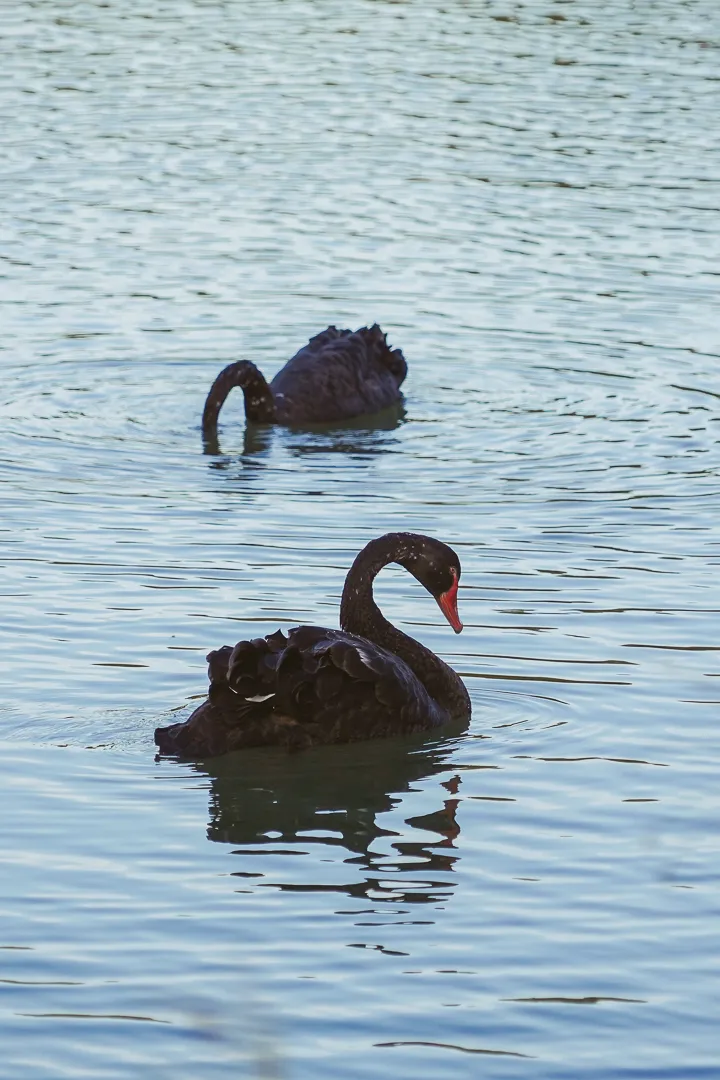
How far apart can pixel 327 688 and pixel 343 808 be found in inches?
23.7

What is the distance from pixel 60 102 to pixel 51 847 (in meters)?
20.3

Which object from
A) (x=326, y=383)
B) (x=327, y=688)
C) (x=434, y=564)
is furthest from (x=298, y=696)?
(x=326, y=383)

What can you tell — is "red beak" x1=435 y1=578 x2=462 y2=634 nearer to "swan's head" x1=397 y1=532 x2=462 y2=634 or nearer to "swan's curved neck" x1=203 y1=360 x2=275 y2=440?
"swan's head" x1=397 y1=532 x2=462 y2=634

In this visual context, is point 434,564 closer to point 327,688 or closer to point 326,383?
point 327,688

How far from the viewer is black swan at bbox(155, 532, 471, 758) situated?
8.20 metres

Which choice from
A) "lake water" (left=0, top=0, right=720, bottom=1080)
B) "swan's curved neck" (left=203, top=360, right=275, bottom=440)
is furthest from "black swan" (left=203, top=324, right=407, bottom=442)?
"lake water" (left=0, top=0, right=720, bottom=1080)

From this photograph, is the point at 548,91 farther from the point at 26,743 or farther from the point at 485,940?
the point at 485,940

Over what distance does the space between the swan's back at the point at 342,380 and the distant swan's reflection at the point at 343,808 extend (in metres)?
6.72

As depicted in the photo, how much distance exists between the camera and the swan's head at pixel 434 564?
30.5 feet

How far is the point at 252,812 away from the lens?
7.86 meters

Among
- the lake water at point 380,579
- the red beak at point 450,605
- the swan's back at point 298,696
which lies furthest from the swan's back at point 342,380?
the swan's back at point 298,696

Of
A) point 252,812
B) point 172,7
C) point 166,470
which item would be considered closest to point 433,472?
point 166,470

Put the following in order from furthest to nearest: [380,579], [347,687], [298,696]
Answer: [380,579]
[347,687]
[298,696]

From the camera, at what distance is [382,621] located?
30.2 ft
